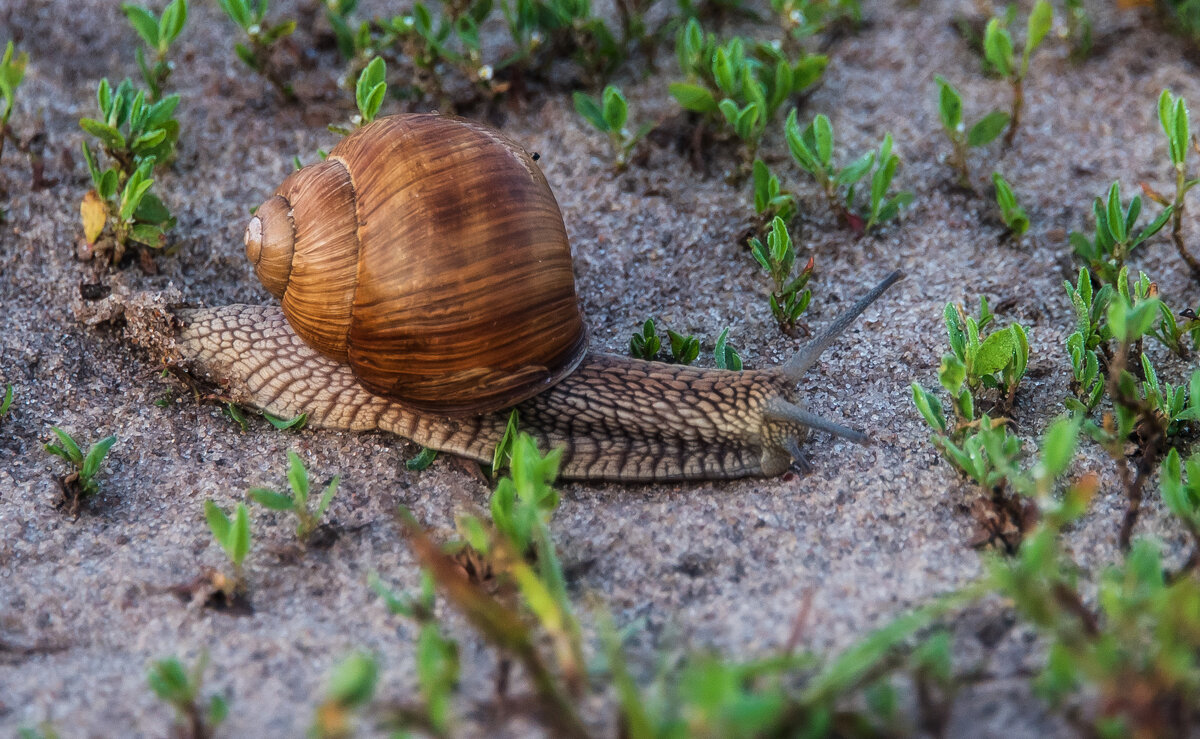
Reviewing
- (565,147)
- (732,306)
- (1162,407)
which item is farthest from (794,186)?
(1162,407)

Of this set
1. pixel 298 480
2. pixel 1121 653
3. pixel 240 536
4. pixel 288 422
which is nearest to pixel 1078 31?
pixel 1121 653

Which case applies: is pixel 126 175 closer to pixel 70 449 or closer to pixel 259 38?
pixel 259 38

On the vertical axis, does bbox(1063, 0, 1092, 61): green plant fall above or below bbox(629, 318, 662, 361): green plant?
above

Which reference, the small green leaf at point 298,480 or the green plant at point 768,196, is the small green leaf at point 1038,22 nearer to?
the green plant at point 768,196

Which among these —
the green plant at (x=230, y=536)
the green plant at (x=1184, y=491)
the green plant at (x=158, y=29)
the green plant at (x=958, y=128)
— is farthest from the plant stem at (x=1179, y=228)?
the green plant at (x=158, y=29)

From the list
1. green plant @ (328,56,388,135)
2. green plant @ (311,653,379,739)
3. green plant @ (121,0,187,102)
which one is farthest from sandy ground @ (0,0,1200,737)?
green plant @ (328,56,388,135)

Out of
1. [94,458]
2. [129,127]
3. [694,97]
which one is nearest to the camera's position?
[94,458]

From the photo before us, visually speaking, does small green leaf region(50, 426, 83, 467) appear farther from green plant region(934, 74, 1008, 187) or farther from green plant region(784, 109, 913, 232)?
green plant region(934, 74, 1008, 187)
